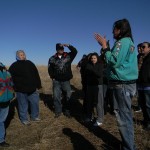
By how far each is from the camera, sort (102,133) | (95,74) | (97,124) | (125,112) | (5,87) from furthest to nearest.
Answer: (95,74) < (97,124) < (102,133) < (5,87) < (125,112)

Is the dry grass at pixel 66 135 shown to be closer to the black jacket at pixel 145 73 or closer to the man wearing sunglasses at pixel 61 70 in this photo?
the man wearing sunglasses at pixel 61 70

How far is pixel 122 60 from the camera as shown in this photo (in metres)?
5.02

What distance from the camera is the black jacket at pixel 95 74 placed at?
8461mm

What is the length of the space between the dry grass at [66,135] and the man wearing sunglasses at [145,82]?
0.40 meters

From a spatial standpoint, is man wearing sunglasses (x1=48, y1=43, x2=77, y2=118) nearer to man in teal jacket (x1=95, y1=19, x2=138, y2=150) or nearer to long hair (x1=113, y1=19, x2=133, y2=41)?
man in teal jacket (x1=95, y1=19, x2=138, y2=150)

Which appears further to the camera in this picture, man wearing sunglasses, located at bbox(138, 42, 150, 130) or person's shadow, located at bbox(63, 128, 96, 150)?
man wearing sunglasses, located at bbox(138, 42, 150, 130)

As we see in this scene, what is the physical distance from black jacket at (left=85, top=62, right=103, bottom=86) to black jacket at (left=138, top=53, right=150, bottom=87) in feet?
3.94

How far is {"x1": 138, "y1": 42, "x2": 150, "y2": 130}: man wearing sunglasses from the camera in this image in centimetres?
760

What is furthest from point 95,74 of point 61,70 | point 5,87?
point 5,87

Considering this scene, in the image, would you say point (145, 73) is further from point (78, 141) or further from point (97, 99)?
point (78, 141)

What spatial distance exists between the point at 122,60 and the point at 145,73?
2.82 m

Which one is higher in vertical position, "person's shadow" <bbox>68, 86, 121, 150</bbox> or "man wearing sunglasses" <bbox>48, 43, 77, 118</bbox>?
"man wearing sunglasses" <bbox>48, 43, 77, 118</bbox>

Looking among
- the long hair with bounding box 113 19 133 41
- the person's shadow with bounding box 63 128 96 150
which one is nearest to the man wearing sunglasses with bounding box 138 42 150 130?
the person's shadow with bounding box 63 128 96 150

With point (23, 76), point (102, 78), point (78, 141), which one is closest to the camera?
point (78, 141)
